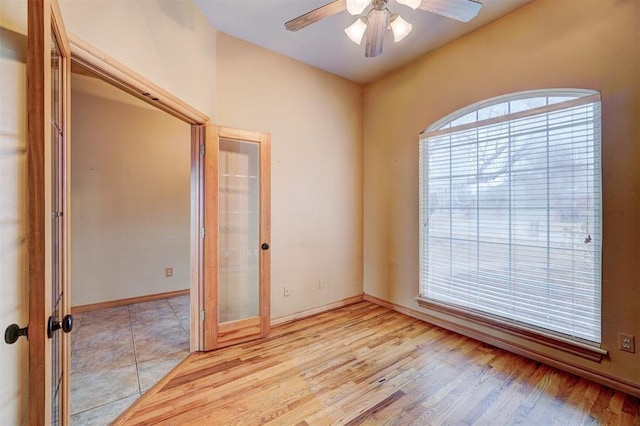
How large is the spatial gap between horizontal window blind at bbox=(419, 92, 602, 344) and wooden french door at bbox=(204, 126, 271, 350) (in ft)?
5.90

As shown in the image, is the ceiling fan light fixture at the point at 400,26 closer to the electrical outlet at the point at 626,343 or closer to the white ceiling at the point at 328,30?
the white ceiling at the point at 328,30

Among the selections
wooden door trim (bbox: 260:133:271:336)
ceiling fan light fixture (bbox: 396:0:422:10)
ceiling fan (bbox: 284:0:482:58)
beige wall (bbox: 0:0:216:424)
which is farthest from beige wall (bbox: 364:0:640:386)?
beige wall (bbox: 0:0:216:424)

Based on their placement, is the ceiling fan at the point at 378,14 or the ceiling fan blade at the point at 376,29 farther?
the ceiling fan blade at the point at 376,29

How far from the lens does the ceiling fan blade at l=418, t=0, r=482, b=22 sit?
5.30 feet

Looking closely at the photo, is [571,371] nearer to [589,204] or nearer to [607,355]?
[607,355]

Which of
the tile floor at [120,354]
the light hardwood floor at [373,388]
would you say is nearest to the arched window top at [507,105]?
the light hardwood floor at [373,388]

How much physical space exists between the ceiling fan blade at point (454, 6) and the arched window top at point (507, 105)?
3.44 feet

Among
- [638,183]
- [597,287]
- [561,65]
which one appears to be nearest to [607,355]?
[597,287]

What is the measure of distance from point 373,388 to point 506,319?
143 cm

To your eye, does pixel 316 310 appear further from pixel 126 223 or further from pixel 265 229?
pixel 126 223

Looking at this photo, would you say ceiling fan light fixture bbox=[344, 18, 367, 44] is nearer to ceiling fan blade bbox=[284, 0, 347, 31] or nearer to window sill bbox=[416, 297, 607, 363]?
ceiling fan blade bbox=[284, 0, 347, 31]

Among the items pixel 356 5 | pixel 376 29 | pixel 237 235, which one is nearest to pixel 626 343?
pixel 376 29

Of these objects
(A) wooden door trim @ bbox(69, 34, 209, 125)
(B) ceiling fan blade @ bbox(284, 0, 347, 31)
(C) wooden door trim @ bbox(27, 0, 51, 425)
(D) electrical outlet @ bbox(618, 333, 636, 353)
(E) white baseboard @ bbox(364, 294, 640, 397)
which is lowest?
(E) white baseboard @ bbox(364, 294, 640, 397)

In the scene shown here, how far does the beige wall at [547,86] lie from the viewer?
186 cm
